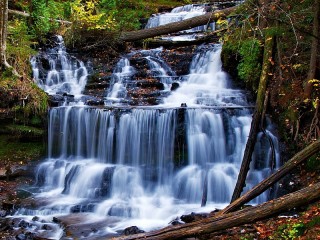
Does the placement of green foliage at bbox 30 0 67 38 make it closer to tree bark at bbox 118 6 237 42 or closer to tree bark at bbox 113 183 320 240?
tree bark at bbox 118 6 237 42

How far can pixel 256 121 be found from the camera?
966cm

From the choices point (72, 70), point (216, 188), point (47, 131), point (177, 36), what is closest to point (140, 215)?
point (216, 188)

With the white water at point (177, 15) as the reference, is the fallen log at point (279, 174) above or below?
below

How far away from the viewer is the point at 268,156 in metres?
9.89

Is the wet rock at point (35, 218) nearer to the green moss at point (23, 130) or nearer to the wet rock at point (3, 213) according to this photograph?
the wet rock at point (3, 213)

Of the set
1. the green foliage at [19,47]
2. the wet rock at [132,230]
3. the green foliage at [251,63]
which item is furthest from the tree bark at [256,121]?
the green foliage at [19,47]

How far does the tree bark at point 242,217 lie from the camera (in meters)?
5.76

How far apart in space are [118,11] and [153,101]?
10.1 m

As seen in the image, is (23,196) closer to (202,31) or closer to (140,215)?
(140,215)

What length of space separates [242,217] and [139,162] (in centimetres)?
527

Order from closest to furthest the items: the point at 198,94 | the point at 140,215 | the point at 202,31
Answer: the point at 140,215
the point at 198,94
the point at 202,31

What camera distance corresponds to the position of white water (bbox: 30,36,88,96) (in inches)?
548

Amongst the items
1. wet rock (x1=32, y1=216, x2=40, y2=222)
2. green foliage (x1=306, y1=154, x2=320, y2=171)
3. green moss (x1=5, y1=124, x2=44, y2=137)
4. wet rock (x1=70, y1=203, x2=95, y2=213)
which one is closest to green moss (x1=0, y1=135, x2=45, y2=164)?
green moss (x1=5, y1=124, x2=44, y2=137)

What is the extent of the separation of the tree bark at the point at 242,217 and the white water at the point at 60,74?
8.34 meters
